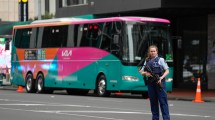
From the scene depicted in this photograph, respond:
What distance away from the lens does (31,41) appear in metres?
35.4

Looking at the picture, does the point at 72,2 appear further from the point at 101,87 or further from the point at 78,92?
the point at 101,87

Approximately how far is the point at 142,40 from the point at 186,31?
10.5m

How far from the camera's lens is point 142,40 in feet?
93.9

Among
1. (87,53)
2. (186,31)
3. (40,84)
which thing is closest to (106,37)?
(87,53)

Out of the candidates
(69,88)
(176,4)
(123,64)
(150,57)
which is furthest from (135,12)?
(150,57)

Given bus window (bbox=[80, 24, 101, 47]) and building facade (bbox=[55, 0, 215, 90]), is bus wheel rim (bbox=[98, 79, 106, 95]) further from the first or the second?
building facade (bbox=[55, 0, 215, 90])

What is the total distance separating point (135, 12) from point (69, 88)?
6628mm

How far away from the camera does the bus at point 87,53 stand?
2873cm

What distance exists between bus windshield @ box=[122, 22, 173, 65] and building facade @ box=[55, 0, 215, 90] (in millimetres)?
4929

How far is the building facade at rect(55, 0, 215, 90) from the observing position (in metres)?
35.9

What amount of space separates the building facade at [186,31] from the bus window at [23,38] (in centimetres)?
471

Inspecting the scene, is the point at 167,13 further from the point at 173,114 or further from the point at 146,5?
the point at 173,114

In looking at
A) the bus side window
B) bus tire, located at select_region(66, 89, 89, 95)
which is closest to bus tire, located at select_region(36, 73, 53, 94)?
bus tire, located at select_region(66, 89, 89, 95)

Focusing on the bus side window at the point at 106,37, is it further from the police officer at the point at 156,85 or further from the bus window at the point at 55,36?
the police officer at the point at 156,85
